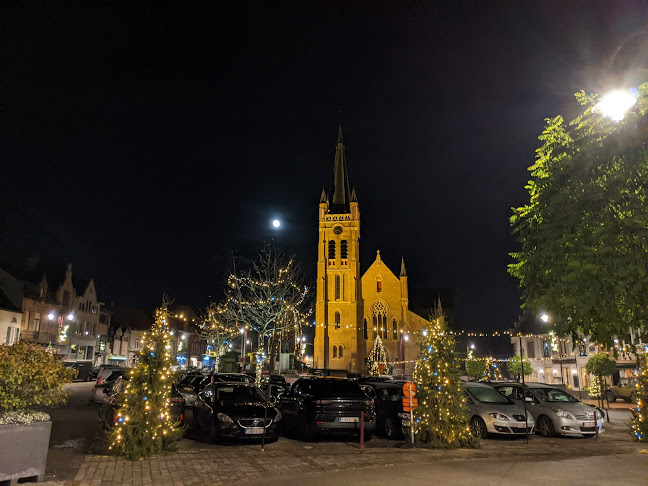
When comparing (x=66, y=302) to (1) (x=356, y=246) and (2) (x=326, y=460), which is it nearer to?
(1) (x=356, y=246)

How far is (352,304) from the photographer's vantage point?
62.8m

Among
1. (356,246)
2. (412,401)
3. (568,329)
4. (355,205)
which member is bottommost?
(412,401)

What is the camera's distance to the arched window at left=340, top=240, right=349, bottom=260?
216 feet

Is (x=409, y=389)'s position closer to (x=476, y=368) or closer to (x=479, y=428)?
(x=479, y=428)

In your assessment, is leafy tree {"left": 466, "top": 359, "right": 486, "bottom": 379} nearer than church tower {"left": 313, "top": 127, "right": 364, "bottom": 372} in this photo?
Yes

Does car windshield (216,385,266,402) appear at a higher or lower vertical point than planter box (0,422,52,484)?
higher

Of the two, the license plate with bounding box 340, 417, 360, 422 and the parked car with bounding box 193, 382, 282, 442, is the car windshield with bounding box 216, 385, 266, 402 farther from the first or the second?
the license plate with bounding box 340, 417, 360, 422

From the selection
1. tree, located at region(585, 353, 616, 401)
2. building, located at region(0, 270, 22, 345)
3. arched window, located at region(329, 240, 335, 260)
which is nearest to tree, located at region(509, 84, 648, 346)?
tree, located at region(585, 353, 616, 401)

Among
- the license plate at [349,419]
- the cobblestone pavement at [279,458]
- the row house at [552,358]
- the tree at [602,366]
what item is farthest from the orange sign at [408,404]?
the row house at [552,358]

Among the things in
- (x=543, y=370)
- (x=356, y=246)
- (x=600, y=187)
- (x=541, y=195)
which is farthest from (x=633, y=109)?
(x=356, y=246)

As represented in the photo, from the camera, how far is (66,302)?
53.1m

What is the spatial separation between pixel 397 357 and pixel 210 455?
183 ft

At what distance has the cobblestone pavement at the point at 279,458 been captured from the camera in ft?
25.9

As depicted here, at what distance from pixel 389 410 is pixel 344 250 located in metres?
52.6
